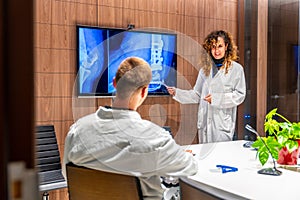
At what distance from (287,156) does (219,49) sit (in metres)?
1.55

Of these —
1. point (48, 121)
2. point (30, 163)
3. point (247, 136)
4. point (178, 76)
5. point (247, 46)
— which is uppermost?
point (247, 46)

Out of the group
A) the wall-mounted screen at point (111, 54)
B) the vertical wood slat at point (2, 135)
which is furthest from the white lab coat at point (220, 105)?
the vertical wood slat at point (2, 135)

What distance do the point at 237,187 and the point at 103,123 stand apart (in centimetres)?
59

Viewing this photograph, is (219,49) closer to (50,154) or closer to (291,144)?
(291,144)

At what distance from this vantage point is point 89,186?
121cm

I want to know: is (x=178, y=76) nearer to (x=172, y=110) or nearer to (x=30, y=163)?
(x=172, y=110)

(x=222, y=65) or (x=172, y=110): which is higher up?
(x=222, y=65)

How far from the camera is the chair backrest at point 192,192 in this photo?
0.93 meters

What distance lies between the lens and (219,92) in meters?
3.09

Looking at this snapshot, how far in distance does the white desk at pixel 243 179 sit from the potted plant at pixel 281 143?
85 mm

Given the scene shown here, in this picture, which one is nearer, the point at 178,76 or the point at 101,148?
the point at 101,148

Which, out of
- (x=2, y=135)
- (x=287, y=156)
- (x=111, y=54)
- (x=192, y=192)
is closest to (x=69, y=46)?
(x=111, y=54)

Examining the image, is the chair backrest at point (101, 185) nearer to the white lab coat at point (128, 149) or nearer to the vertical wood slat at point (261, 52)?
the white lab coat at point (128, 149)

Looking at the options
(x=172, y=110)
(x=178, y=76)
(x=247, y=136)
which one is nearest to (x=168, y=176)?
(x=172, y=110)
